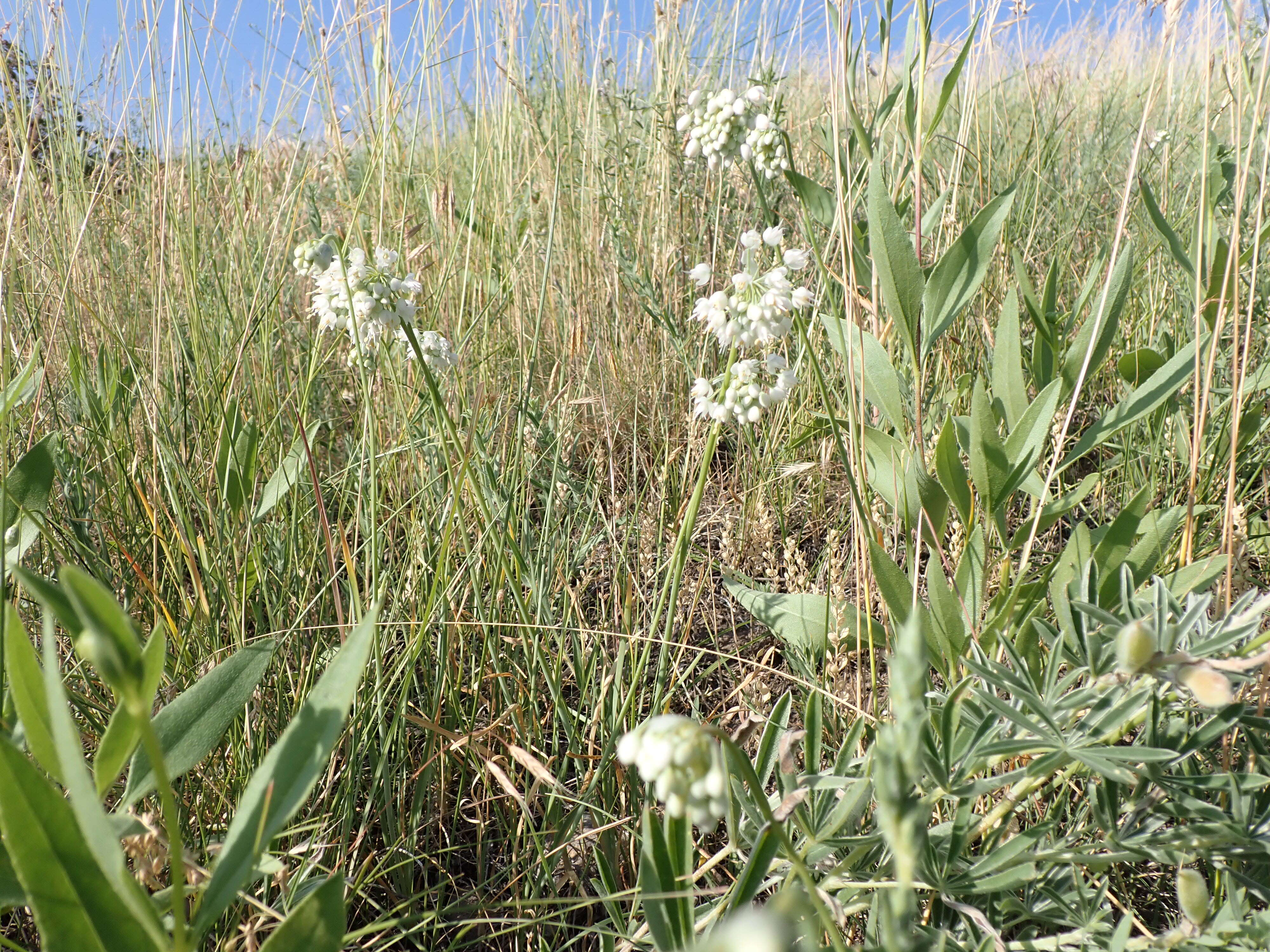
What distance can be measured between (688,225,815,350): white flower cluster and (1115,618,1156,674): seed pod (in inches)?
23.6

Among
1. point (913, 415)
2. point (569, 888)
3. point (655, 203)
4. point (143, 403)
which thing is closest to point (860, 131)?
point (913, 415)

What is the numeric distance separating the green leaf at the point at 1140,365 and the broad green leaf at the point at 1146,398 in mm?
222

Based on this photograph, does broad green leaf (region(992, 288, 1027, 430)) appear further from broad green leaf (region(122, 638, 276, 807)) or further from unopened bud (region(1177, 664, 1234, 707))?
broad green leaf (region(122, 638, 276, 807))

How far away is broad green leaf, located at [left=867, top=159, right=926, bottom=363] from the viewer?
1.03m

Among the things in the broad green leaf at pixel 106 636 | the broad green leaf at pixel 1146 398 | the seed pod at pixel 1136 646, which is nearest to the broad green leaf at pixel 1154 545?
the broad green leaf at pixel 1146 398

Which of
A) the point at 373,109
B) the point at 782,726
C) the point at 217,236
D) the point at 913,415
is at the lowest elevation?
the point at 782,726

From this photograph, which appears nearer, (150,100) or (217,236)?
(150,100)

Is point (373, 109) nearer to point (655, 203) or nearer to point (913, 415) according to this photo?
point (655, 203)

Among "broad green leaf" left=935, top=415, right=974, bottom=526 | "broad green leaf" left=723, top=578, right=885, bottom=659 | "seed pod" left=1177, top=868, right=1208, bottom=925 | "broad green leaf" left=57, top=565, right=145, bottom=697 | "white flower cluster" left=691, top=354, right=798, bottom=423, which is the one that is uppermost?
"broad green leaf" left=57, top=565, right=145, bottom=697

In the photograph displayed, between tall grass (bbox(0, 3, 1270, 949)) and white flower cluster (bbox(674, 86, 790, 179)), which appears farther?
white flower cluster (bbox(674, 86, 790, 179))

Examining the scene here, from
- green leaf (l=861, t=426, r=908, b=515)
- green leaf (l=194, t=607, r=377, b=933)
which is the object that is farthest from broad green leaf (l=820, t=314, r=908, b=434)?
green leaf (l=194, t=607, r=377, b=933)

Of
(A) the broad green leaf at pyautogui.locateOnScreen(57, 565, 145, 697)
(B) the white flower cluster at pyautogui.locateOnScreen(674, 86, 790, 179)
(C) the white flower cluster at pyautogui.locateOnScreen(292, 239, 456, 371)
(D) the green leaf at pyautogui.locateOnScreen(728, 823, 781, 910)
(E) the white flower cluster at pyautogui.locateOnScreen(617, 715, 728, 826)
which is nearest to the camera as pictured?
(A) the broad green leaf at pyautogui.locateOnScreen(57, 565, 145, 697)

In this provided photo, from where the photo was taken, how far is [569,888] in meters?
1.03

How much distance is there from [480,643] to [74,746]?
865mm
